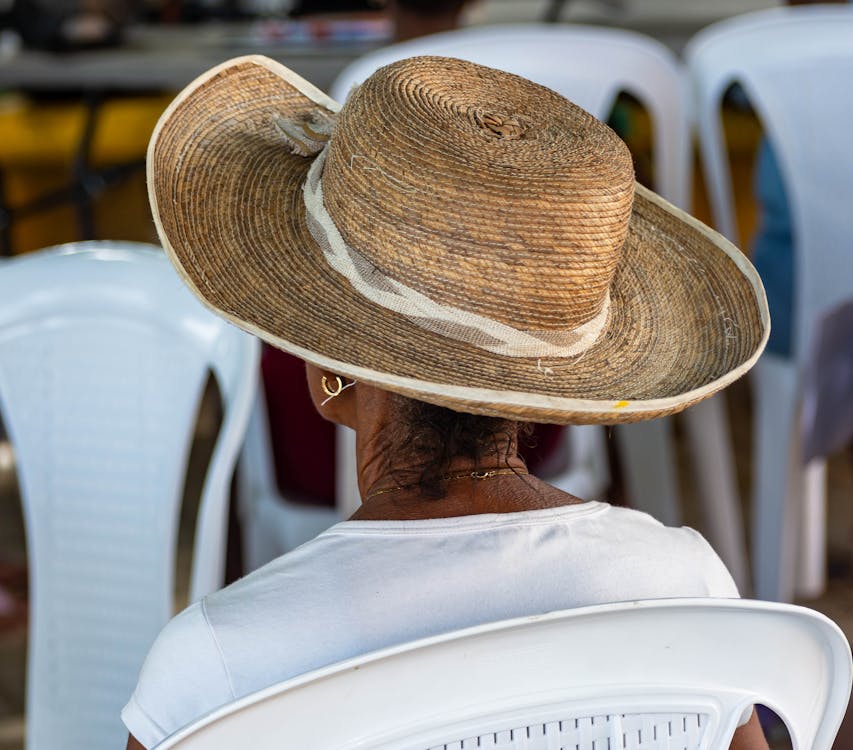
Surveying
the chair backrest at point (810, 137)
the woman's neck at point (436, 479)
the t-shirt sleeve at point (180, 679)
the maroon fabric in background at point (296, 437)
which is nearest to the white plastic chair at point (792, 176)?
the chair backrest at point (810, 137)

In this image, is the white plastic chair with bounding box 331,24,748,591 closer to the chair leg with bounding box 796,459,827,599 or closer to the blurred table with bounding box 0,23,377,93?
the chair leg with bounding box 796,459,827,599

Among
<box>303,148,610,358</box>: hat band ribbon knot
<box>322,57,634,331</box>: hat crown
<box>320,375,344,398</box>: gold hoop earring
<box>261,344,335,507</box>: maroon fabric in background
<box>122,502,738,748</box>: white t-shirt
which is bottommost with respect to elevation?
<box>261,344,335,507</box>: maroon fabric in background

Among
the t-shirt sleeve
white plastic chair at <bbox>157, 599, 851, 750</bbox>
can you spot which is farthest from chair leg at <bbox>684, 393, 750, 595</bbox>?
the t-shirt sleeve

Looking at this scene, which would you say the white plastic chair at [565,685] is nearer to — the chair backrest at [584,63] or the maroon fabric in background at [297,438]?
the maroon fabric in background at [297,438]

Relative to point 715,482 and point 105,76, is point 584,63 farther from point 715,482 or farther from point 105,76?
point 105,76

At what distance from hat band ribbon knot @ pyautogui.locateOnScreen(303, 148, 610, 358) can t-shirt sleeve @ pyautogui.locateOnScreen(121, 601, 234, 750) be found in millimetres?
286

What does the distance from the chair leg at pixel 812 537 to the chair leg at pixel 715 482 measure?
5.8 inches

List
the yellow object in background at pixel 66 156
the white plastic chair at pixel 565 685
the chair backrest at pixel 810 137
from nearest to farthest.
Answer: the white plastic chair at pixel 565 685, the chair backrest at pixel 810 137, the yellow object in background at pixel 66 156

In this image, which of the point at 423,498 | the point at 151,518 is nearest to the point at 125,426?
the point at 151,518

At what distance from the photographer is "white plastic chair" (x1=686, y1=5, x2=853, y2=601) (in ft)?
6.73

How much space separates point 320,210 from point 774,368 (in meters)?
1.32

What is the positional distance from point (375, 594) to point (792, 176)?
1.49m

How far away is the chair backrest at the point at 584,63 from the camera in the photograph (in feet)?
6.95

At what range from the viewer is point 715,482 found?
2.22 meters
